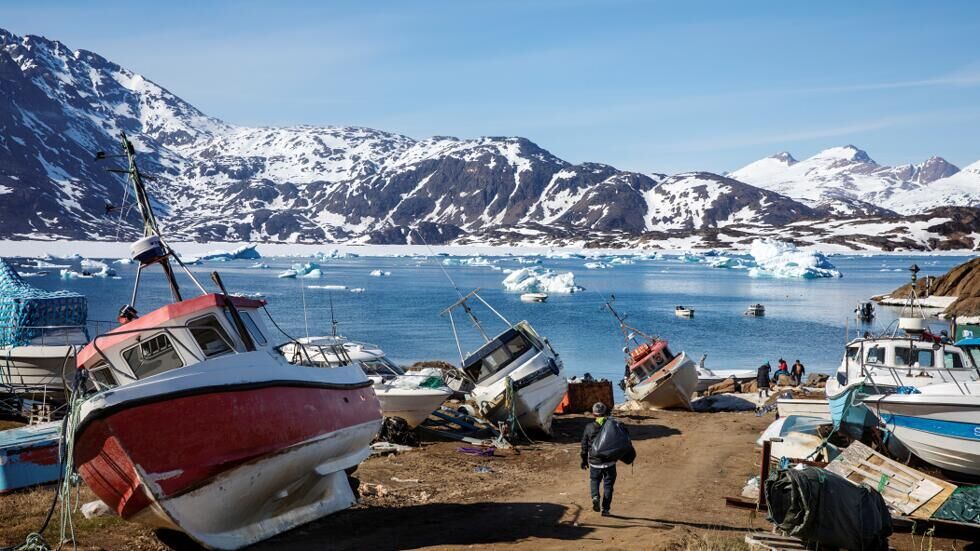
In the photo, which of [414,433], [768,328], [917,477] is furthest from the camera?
[768,328]

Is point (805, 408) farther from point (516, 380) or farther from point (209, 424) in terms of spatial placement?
point (209, 424)

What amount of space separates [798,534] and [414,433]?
38.2 ft

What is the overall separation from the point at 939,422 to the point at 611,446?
7.10 meters

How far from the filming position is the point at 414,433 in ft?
69.9

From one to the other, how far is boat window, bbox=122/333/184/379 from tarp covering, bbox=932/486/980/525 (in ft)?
37.8

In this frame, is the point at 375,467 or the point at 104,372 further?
the point at 375,467

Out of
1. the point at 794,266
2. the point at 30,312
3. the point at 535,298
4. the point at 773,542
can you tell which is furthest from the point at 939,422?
the point at 794,266

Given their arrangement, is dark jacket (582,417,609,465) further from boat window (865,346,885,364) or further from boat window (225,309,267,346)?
boat window (865,346,885,364)

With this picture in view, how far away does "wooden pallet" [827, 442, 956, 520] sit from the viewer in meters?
13.9

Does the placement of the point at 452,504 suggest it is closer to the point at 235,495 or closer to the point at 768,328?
the point at 235,495

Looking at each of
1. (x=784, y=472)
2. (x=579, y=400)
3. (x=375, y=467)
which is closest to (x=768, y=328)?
(x=579, y=400)

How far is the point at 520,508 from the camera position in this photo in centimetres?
1441

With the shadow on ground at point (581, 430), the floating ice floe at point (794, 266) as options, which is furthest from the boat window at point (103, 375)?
the floating ice floe at point (794, 266)

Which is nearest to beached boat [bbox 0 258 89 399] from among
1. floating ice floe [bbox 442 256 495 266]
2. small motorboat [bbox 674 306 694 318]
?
small motorboat [bbox 674 306 694 318]
